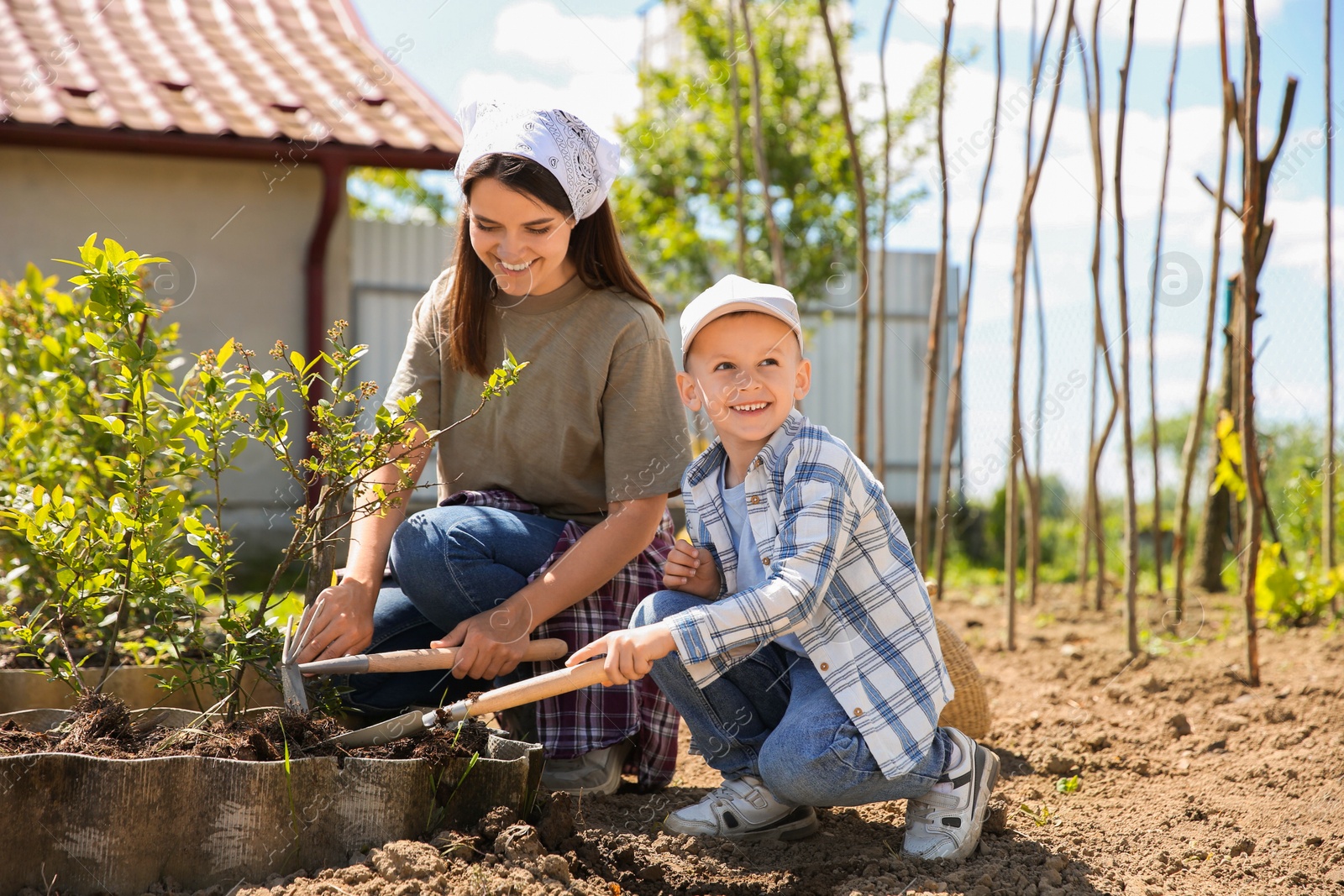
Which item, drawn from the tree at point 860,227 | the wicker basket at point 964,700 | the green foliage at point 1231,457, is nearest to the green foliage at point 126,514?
the wicker basket at point 964,700

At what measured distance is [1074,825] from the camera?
1909 mm

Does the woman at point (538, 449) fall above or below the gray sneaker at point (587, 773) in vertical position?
above

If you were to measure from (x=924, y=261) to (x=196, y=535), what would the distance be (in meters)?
7.33

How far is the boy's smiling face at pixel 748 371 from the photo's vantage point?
1.78 metres

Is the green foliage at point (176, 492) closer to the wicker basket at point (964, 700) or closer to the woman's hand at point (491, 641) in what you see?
the woman's hand at point (491, 641)

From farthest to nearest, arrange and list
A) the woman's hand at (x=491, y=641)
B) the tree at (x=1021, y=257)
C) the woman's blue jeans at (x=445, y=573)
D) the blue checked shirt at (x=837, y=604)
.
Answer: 1. the tree at (x=1021, y=257)
2. the woman's blue jeans at (x=445, y=573)
3. the woman's hand at (x=491, y=641)
4. the blue checked shirt at (x=837, y=604)

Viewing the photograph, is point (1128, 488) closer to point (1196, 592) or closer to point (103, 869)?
point (1196, 592)

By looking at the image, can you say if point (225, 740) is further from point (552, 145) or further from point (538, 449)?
point (552, 145)

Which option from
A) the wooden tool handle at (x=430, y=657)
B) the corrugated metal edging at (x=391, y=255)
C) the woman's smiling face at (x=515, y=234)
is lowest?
the wooden tool handle at (x=430, y=657)

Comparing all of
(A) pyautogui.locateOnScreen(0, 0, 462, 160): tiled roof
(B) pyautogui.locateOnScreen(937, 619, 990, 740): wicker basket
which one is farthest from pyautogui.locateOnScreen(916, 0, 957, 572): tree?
(A) pyautogui.locateOnScreen(0, 0, 462, 160): tiled roof

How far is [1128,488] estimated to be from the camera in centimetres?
319

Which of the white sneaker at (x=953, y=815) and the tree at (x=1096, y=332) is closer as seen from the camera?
the white sneaker at (x=953, y=815)

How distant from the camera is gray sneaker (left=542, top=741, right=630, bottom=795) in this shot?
6.82ft

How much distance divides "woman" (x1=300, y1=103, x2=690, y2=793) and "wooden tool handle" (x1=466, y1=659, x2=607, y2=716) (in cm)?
32
